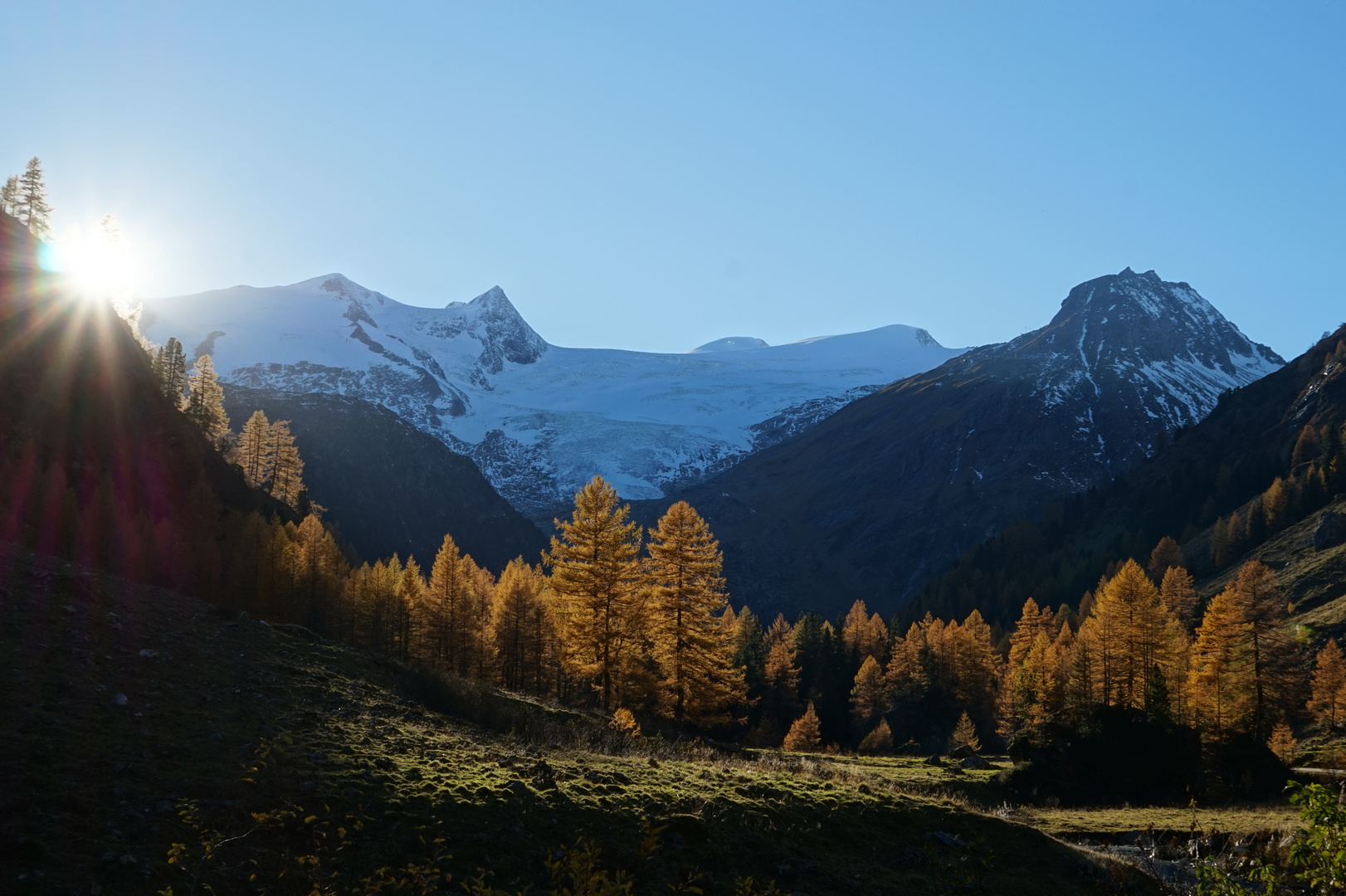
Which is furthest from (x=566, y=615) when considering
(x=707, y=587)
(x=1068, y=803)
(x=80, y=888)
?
(x=80, y=888)

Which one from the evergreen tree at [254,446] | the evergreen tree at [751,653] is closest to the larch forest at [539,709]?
the evergreen tree at [751,653]

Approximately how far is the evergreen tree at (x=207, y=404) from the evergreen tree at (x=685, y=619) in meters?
53.9

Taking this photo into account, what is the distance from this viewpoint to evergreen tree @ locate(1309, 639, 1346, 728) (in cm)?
5466

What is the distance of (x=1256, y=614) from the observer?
48062 millimetres

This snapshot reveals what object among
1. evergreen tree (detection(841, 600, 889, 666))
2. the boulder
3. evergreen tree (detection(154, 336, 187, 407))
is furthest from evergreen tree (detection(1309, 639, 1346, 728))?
evergreen tree (detection(154, 336, 187, 407))

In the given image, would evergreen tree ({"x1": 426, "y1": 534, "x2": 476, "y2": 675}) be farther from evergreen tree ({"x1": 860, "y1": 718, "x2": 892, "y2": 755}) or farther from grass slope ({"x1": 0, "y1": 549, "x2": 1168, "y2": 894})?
grass slope ({"x1": 0, "y1": 549, "x2": 1168, "y2": 894})

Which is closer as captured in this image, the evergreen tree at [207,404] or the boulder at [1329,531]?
the evergreen tree at [207,404]

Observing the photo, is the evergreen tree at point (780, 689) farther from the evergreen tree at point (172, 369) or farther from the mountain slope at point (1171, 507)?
the mountain slope at point (1171, 507)

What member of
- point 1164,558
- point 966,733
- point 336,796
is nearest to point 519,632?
point 966,733

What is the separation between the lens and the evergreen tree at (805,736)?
61.3m

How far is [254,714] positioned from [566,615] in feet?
67.3

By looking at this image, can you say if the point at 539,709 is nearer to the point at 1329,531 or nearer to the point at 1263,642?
the point at 1263,642

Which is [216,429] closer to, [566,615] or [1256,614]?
[566,615]

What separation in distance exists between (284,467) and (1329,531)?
12376cm
